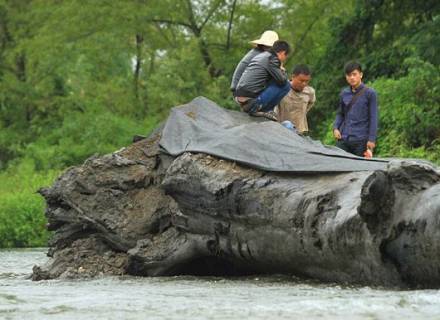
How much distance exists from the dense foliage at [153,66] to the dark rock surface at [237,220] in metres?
6.51

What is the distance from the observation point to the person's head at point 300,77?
462 inches

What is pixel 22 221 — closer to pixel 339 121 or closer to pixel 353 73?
pixel 339 121

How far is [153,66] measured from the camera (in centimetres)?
2852

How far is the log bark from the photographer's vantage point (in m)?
7.06

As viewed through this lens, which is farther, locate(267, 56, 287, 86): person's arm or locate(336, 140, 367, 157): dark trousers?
locate(336, 140, 367, 157): dark trousers

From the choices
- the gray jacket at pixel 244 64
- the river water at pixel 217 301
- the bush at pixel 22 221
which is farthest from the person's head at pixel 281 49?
the bush at pixel 22 221

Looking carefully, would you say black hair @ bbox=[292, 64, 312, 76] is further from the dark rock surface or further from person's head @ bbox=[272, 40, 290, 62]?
the dark rock surface

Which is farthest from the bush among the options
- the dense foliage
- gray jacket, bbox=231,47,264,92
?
gray jacket, bbox=231,47,264,92

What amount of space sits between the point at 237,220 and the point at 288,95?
10.5 feet

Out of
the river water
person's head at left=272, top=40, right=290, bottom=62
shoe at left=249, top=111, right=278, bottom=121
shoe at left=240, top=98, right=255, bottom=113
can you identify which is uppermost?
person's head at left=272, top=40, right=290, bottom=62

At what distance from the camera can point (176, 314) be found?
19.9 ft

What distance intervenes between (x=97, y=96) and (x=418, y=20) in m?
10.7

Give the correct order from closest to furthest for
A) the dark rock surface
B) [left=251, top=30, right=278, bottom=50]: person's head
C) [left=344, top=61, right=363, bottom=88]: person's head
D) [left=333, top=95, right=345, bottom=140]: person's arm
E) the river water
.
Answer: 1. the river water
2. the dark rock surface
3. [left=251, top=30, right=278, bottom=50]: person's head
4. [left=344, top=61, right=363, bottom=88]: person's head
5. [left=333, top=95, right=345, bottom=140]: person's arm

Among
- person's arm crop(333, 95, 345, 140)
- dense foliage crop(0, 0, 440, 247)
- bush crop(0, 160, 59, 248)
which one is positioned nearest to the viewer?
person's arm crop(333, 95, 345, 140)
